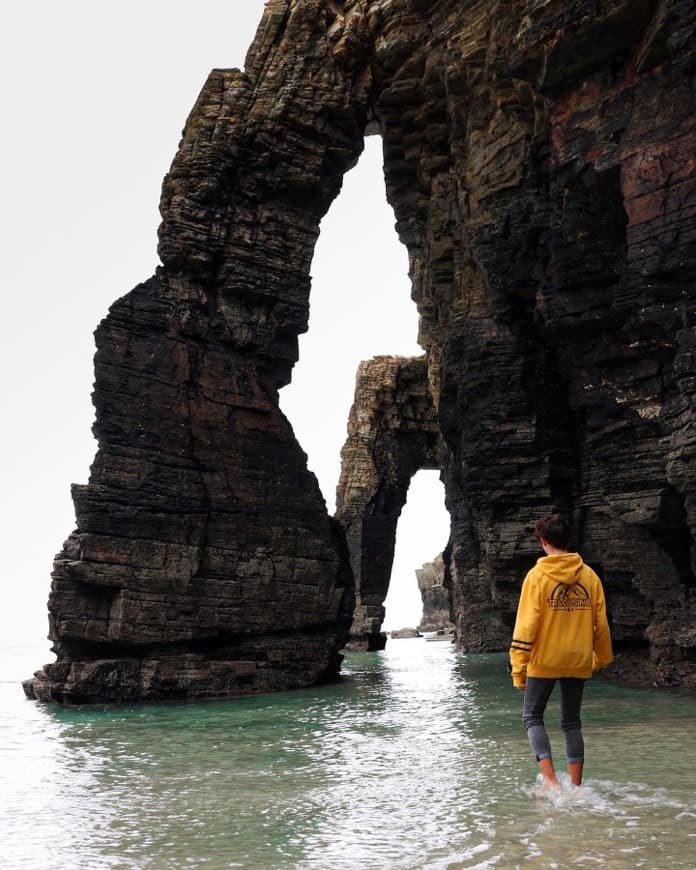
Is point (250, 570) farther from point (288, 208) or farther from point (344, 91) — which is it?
point (344, 91)

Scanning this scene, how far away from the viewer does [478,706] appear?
14844 mm

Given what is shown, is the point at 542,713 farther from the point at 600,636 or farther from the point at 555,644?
the point at 600,636

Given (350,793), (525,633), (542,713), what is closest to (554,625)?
(525,633)

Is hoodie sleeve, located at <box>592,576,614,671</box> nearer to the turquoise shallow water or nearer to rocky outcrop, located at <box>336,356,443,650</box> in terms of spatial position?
the turquoise shallow water

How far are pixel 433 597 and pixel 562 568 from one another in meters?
80.3

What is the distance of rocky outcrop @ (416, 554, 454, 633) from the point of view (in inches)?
3243

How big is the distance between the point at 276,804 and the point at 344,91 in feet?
75.4

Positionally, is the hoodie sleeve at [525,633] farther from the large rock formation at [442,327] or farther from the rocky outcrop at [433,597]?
the rocky outcrop at [433,597]

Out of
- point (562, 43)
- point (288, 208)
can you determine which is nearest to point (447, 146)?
point (288, 208)

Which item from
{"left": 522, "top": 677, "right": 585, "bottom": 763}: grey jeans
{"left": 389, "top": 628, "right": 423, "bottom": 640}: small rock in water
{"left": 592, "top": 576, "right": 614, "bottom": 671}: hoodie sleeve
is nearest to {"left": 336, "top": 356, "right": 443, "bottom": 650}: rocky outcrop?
{"left": 389, "top": 628, "right": 423, "bottom": 640}: small rock in water

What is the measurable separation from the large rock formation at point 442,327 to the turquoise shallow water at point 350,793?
5.58 m

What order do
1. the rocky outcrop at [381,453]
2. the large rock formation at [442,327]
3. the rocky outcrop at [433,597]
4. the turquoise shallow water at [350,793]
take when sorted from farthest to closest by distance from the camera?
the rocky outcrop at [433,597] → the rocky outcrop at [381,453] → the large rock formation at [442,327] → the turquoise shallow water at [350,793]

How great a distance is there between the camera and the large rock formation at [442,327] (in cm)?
1659

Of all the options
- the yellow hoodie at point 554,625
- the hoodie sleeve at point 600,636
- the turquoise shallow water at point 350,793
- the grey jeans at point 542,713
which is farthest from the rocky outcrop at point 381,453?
the yellow hoodie at point 554,625
